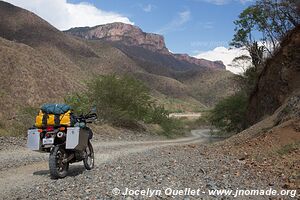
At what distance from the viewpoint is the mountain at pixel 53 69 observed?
4697cm

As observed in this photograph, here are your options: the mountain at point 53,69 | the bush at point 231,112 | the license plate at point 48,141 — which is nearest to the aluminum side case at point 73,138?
the license plate at point 48,141

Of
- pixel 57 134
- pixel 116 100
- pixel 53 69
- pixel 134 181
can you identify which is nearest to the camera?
pixel 134 181

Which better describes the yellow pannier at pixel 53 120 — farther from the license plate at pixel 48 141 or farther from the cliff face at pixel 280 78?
the cliff face at pixel 280 78

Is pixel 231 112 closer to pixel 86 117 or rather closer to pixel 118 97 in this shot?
pixel 118 97

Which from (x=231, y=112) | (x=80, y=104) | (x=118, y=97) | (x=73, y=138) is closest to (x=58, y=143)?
(x=73, y=138)

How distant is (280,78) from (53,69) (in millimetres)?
45789

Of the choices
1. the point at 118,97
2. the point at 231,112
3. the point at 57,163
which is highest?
the point at 118,97

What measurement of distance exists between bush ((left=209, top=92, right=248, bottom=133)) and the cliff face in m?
13.2

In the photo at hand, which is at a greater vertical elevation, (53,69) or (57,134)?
(53,69)

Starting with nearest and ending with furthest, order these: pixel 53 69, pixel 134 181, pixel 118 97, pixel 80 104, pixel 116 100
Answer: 1. pixel 134 181
2. pixel 80 104
3. pixel 116 100
4. pixel 118 97
5. pixel 53 69

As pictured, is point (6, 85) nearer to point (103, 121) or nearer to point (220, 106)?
point (103, 121)

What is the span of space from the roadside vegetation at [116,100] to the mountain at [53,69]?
4996mm

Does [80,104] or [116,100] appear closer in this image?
[80,104]

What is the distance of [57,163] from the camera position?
321 inches
